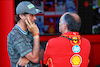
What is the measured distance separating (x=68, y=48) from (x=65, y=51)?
1.9 inches

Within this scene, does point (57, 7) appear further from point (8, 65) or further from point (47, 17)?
point (8, 65)

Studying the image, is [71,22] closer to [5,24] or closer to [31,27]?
[31,27]

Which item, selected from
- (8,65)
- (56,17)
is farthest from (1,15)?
(56,17)

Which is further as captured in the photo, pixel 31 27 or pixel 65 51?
pixel 31 27

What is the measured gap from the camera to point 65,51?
77.1 inches

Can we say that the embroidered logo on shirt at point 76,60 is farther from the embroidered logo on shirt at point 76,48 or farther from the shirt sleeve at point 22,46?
the shirt sleeve at point 22,46

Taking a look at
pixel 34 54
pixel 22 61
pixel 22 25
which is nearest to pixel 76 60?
pixel 34 54

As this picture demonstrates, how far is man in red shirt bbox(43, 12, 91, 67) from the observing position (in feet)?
6.41

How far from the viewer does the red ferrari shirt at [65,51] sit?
195 cm

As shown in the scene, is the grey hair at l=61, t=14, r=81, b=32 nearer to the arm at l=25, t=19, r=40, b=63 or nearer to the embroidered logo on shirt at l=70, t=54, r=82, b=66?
the embroidered logo on shirt at l=70, t=54, r=82, b=66

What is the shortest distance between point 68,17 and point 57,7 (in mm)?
2702

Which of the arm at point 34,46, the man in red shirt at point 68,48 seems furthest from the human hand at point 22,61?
the man in red shirt at point 68,48

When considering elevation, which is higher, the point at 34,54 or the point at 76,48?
the point at 76,48

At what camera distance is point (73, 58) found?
77.9 inches
